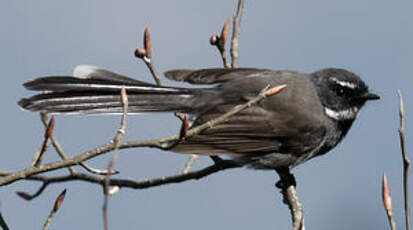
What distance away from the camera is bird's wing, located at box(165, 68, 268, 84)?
5695 millimetres

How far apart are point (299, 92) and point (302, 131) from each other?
402mm

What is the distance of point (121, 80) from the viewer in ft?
16.7

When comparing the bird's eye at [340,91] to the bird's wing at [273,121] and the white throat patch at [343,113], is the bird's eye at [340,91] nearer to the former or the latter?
the white throat patch at [343,113]

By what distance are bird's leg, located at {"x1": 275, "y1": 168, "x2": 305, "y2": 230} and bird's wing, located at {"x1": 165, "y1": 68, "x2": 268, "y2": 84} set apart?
1.03 metres

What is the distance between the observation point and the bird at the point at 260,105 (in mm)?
5156

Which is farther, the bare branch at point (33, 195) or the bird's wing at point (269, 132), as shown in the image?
the bird's wing at point (269, 132)

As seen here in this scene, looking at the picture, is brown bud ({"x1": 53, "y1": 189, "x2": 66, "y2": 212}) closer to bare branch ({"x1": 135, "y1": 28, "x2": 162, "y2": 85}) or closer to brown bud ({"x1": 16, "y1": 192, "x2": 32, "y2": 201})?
brown bud ({"x1": 16, "y1": 192, "x2": 32, "y2": 201})

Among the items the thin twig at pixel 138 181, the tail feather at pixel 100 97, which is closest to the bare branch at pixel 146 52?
the tail feather at pixel 100 97

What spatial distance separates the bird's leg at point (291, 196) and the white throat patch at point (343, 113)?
97 centimetres

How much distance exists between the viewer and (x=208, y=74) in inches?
228

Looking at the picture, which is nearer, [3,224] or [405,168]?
[405,168]

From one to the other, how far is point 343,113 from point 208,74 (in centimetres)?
136

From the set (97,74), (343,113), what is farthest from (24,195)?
(343,113)

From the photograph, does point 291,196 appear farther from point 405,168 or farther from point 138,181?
point 405,168
